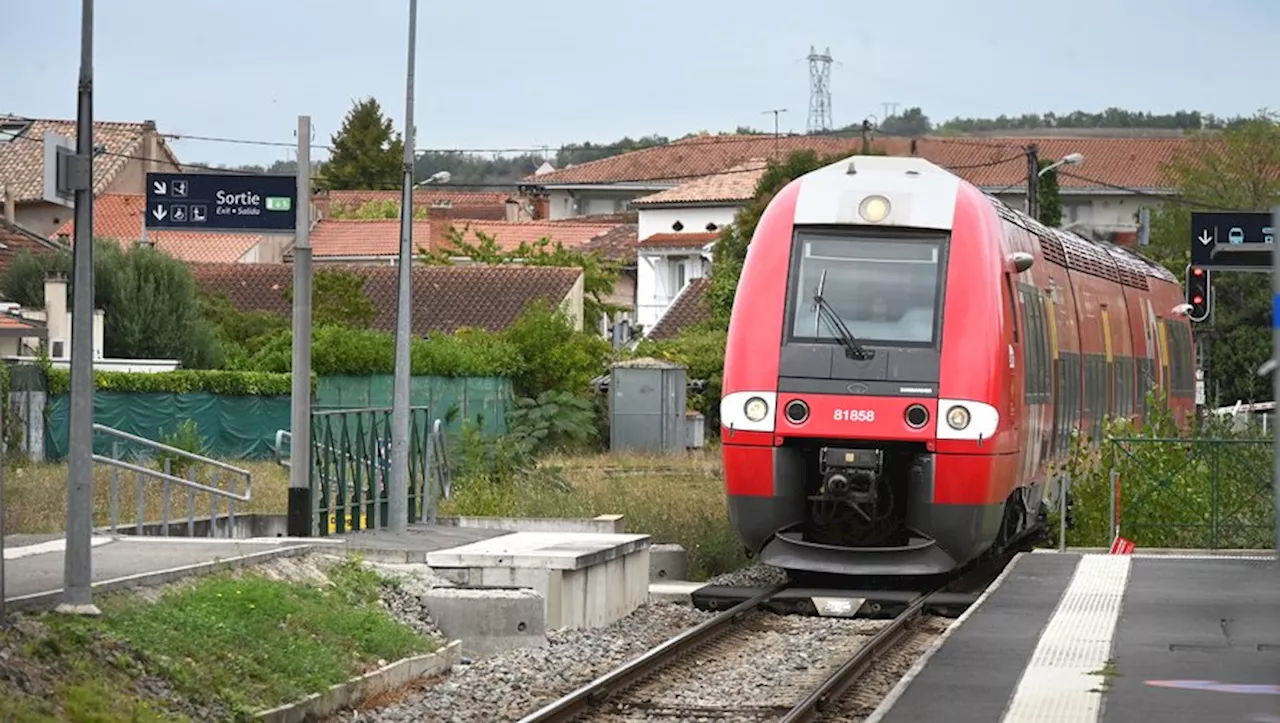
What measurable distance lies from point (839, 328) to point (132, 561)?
6.11m

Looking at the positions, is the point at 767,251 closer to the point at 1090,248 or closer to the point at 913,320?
the point at 913,320

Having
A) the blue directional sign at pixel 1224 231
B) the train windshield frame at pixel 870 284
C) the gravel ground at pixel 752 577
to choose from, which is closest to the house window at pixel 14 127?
the train windshield frame at pixel 870 284

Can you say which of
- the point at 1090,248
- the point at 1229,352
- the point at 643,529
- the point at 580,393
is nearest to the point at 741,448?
the point at 643,529

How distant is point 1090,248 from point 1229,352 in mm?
44204

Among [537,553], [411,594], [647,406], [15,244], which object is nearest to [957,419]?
[537,553]

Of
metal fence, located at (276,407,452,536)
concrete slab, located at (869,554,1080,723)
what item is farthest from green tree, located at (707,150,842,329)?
concrete slab, located at (869,554,1080,723)

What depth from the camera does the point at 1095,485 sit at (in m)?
23.4

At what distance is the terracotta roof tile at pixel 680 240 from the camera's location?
315 feet

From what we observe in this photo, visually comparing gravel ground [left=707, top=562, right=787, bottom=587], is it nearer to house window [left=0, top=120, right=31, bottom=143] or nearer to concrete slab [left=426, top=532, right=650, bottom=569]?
concrete slab [left=426, top=532, right=650, bottom=569]

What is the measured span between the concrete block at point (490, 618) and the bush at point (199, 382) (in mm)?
24075

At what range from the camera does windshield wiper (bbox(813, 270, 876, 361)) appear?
1806 centimetres

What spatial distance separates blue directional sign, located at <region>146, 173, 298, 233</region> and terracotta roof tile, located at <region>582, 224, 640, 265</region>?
7882 cm

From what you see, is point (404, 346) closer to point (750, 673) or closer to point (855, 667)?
point (750, 673)

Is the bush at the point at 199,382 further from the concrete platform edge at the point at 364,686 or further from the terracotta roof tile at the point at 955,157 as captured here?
the terracotta roof tile at the point at 955,157
